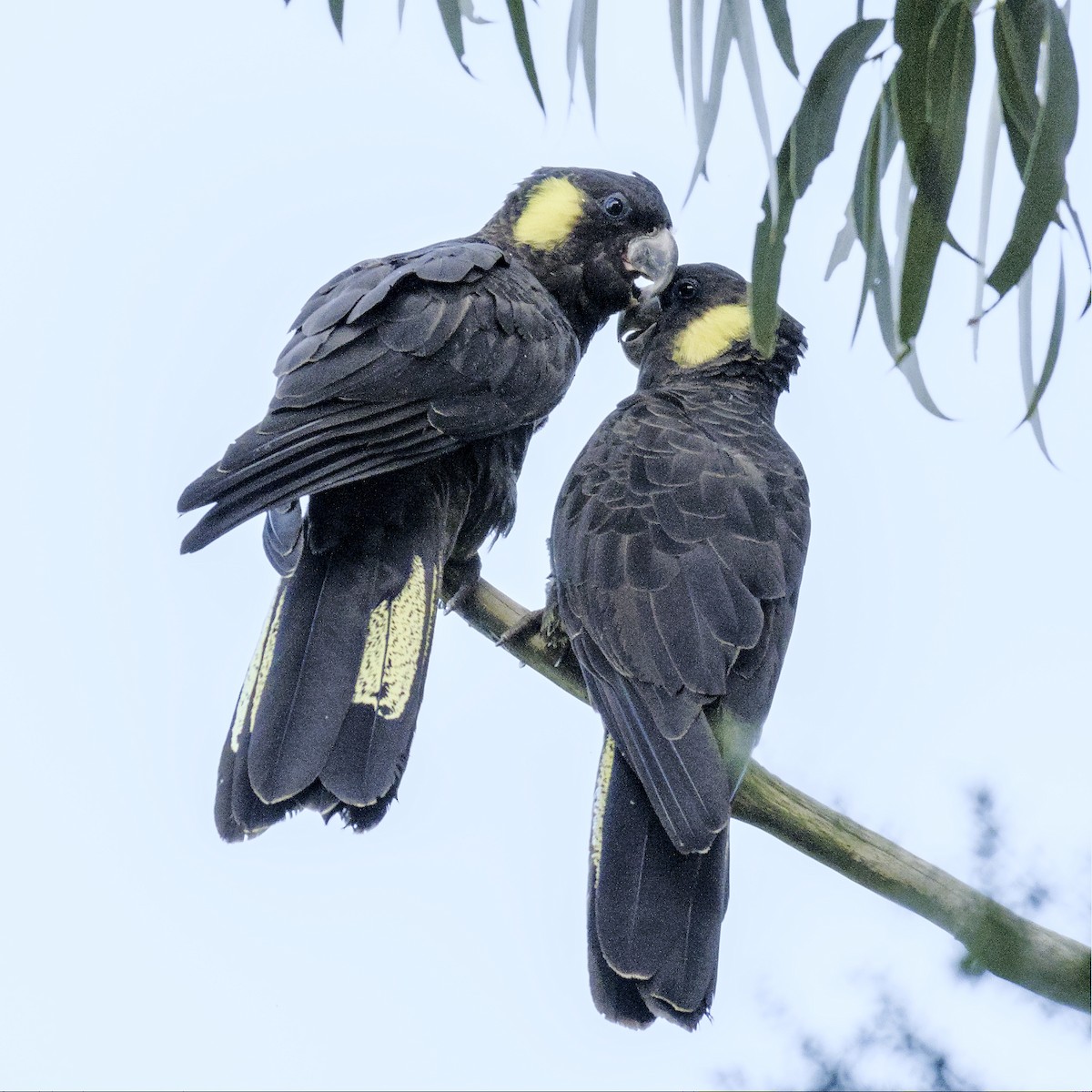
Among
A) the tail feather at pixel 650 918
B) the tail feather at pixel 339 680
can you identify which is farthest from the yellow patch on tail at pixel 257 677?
the tail feather at pixel 650 918

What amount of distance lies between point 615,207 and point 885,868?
85.2 inches

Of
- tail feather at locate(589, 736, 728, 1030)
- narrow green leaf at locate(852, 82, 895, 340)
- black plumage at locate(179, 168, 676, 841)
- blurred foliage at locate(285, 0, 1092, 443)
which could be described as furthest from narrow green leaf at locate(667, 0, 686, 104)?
tail feather at locate(589, 736, 728, 1030)

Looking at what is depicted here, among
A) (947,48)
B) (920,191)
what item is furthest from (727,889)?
(947,48)

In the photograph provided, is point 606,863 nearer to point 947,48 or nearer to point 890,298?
point 890,298

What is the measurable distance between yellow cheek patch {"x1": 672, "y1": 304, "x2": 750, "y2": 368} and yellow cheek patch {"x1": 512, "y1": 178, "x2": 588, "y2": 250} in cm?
50

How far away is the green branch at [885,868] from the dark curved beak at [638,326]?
1.06m

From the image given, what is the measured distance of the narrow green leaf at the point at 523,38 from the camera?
2.40 metres

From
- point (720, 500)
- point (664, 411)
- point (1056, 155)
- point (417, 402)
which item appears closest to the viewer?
point (1056, 155)

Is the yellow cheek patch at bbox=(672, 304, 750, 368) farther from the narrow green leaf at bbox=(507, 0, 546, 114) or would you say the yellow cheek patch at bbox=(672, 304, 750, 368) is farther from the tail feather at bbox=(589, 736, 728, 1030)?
the narrow green leaf at bbox=(507, 0, 546, 114)

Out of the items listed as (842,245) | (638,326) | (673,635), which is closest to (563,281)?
(638,326)

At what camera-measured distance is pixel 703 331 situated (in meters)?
4.40

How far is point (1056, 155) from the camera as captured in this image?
2.25 m

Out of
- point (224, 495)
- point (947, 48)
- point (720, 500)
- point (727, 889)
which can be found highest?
point (947, 48)

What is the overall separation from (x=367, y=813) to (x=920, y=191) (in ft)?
5.22
